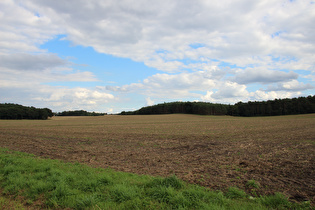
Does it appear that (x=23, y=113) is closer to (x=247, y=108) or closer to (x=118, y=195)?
(x=118, y=195)

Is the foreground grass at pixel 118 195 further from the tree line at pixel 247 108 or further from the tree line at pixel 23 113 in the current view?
the tree line at pixel 23 113

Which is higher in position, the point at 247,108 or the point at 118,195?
the point at 247,108

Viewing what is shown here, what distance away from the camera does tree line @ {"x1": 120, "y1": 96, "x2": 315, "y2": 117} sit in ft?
296

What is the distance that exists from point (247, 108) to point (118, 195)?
109 m

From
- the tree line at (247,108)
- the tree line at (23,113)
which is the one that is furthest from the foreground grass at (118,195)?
the tree line at (23,113)

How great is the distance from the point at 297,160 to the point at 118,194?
30.4 feet

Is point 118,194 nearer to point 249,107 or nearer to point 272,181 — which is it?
point 272,181

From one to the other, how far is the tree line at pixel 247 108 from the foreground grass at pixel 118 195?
100m

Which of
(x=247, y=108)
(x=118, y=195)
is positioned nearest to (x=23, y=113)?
(x=118, y=195)

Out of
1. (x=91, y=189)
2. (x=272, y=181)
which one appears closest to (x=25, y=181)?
(x=91, y=189)

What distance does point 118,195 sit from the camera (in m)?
5.74

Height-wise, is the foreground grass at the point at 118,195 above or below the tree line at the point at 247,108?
below

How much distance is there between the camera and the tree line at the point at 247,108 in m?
90.3

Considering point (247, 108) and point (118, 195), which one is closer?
point (118, 195)
